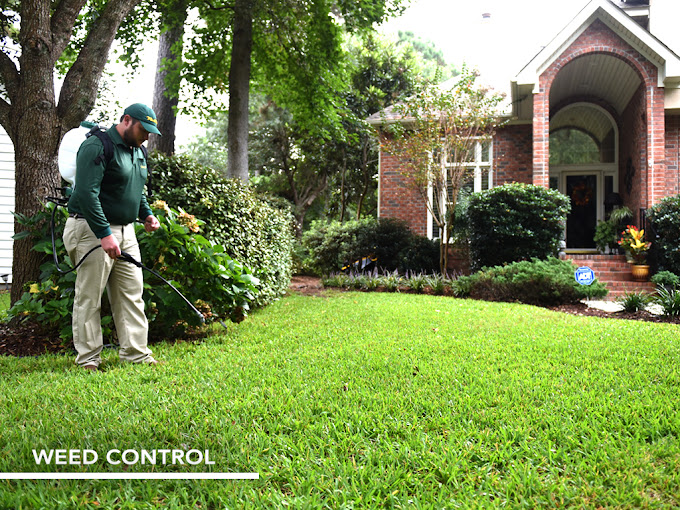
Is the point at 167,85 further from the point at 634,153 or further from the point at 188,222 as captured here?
the point at 634,153

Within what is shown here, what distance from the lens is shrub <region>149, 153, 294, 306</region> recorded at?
215 inches

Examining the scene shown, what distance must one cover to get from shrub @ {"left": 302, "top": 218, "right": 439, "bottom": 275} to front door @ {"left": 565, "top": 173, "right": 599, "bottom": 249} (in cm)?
444

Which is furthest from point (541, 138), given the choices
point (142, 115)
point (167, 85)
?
point (142, 115)

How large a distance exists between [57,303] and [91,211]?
137 centimetres

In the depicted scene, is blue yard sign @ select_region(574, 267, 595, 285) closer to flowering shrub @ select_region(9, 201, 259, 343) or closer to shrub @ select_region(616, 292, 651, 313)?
shrub @ select_region(616, 292, 651, 313)

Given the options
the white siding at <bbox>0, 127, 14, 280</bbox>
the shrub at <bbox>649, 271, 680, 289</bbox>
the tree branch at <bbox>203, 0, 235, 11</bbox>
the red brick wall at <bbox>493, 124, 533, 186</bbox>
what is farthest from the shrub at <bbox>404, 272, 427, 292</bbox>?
the white siding at <bbox>0, 127, 14, 280</bbox>

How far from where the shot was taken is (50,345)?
459 cm

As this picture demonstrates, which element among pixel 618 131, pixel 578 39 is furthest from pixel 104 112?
pixel 618 131

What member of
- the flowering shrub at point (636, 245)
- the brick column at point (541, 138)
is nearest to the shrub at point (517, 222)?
the brick column at point (541, 138)

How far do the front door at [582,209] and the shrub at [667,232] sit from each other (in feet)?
12.3

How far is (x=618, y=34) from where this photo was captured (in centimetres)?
1024

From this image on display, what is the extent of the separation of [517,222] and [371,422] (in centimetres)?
781

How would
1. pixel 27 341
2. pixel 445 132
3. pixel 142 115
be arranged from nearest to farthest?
1. pixel 142 115
2. pixel 27 341
3. pixel 445 132

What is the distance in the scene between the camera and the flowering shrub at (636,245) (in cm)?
928
